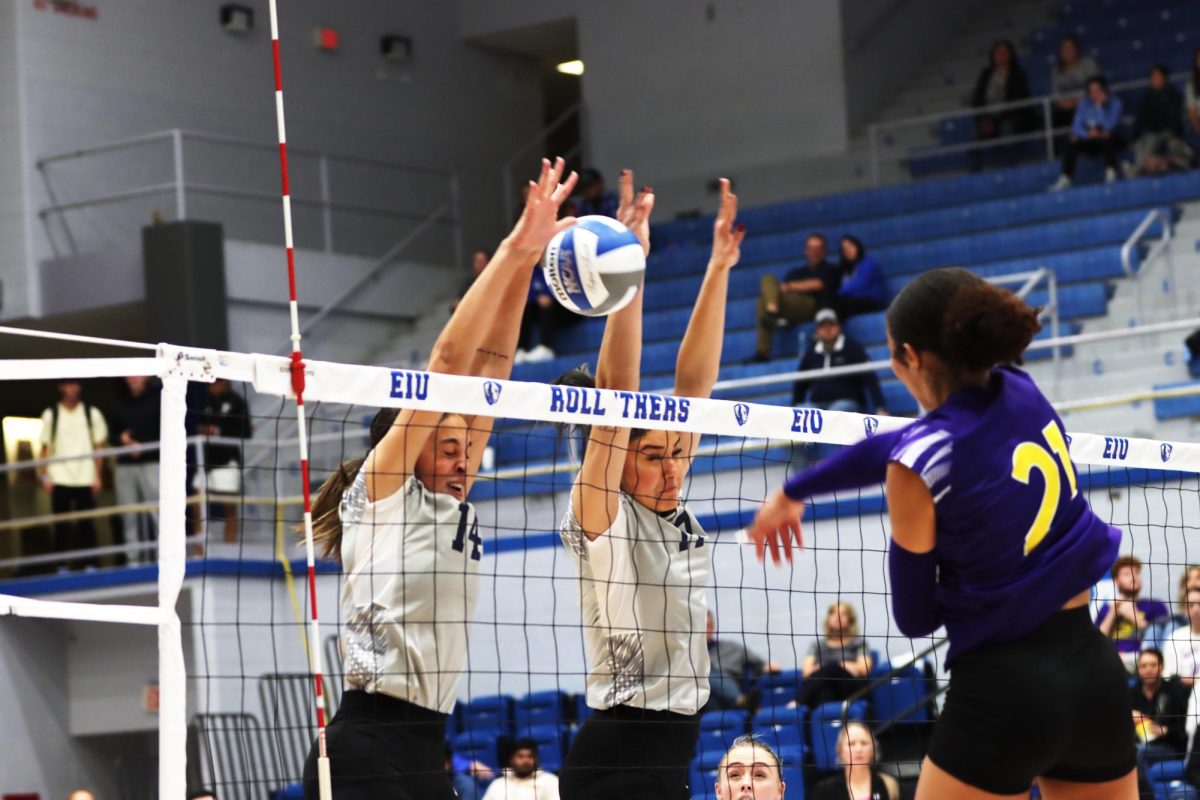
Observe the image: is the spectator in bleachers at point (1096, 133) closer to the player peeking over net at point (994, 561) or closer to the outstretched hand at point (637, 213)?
the outstretched hand at point (637, 213)

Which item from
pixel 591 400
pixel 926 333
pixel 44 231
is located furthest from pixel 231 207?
pixel 926 333

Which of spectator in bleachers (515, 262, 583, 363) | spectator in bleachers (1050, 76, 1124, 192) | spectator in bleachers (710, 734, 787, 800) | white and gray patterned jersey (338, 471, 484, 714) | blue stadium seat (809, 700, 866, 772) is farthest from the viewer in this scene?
spectator in bleachers (515, 262, 583, 363)

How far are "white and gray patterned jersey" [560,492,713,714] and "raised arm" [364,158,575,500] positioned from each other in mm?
613

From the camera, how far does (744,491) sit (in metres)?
12.4

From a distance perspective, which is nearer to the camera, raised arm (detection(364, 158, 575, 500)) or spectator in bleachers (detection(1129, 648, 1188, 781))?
raised arm (detection(364, 158, 575, 500))

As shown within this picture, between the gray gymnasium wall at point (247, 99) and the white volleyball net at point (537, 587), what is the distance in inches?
112

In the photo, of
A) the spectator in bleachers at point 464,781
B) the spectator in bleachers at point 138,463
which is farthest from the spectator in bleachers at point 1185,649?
the spectator in bleachers at point 138,463

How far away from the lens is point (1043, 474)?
11.5 ft

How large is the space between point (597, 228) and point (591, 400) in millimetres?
483

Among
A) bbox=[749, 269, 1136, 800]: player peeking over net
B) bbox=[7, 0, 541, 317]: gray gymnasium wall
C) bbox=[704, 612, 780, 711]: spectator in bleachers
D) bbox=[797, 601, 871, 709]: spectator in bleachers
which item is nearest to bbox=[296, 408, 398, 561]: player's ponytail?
bbox=[749, 269, 1136, 800]: player peeking over net

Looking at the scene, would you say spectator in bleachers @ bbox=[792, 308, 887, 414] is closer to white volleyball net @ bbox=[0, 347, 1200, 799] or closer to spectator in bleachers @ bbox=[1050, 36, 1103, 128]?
white volleyball net @ bbox=[0, 347, 1200, 799]

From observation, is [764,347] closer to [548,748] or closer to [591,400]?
[548,748]

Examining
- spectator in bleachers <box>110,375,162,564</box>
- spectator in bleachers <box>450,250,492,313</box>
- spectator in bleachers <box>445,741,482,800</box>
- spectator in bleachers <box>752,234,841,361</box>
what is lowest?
spectator in bleachers <box>445,741,482,800</box>

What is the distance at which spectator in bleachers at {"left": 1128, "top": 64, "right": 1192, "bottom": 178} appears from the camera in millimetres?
15211
